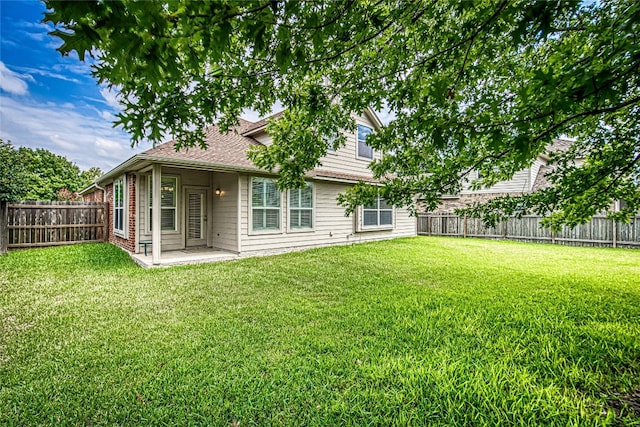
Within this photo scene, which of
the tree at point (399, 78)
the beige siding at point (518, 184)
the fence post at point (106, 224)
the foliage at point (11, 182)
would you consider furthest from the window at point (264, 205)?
the beige siding at point (518, 184)

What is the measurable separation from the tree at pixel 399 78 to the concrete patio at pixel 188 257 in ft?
14.2

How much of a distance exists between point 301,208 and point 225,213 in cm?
256

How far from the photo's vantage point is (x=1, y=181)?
8.27 meters

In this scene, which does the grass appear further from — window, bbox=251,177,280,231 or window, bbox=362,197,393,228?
window, bbox=362,197,393,228

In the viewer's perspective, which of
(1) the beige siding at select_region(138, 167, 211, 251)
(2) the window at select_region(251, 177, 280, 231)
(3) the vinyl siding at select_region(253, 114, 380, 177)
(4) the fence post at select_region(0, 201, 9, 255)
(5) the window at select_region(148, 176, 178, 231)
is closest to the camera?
(4) the fence post at select_region(0, 201, 9, 255)

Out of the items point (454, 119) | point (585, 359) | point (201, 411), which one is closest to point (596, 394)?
point (585, 359)

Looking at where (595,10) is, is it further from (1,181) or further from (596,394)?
(1,181)

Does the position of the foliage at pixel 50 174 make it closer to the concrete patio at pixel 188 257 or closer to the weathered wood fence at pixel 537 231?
the concrete patio at pixel 188 257

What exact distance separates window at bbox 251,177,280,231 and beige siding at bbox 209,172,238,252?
550mm

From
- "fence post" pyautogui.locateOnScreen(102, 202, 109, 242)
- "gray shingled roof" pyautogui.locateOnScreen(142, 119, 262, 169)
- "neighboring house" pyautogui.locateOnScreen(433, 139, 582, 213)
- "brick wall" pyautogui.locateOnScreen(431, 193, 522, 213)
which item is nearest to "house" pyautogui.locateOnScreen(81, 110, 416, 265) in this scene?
"gray shingled roof" pyautogui.locateOnScreen(142, 119, 262, 169)

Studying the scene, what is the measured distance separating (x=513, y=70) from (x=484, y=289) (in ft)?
12.4

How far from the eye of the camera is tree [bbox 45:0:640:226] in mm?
1513

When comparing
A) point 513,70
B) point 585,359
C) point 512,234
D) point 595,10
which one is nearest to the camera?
point 585,359

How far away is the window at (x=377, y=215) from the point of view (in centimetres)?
1204
